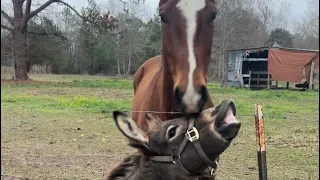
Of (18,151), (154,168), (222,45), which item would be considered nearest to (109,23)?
(222,45)

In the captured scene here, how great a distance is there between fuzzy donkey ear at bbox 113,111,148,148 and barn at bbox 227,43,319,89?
826 inches

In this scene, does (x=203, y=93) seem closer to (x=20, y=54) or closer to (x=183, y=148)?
(x=183, y=148)

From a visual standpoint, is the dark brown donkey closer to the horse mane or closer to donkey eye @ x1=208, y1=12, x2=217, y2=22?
the horse mane

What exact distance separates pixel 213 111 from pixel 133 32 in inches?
1205

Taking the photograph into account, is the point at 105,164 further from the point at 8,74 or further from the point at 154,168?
the point at 8,74

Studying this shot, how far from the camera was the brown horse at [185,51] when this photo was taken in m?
2.69

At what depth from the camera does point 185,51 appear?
2.89m

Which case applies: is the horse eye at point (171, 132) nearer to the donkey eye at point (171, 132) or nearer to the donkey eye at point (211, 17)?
the donkey eye at point (171, 132)

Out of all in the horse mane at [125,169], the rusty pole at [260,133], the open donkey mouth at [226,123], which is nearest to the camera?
the open donkey mouth at [226,123]

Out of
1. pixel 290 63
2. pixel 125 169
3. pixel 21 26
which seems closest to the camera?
pixel 125 169

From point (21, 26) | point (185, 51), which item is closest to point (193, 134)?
point (185, 51)

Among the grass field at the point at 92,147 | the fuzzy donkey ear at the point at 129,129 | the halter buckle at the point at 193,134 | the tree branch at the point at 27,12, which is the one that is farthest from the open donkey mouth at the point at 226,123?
the tree branch at the point at 27,12

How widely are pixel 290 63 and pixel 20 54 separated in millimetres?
13657

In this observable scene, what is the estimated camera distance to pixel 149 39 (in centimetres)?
3216
